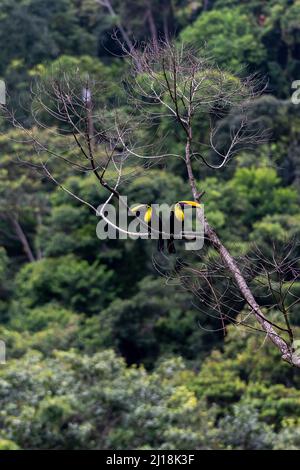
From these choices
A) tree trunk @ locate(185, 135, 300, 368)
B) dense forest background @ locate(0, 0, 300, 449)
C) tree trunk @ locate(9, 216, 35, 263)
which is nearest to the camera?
tree trunk @ locate(185, 135, 300, 368)

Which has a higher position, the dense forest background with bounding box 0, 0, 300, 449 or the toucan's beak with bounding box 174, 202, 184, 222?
the dense forest background with bounding box 0, 0, 300, 449

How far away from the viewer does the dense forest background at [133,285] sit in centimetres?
1018

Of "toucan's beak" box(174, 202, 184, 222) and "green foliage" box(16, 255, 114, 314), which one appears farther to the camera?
"green foliage" box(16, 255, 114, 314)

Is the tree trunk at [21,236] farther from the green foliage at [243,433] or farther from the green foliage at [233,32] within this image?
the green foliage at [243,433]

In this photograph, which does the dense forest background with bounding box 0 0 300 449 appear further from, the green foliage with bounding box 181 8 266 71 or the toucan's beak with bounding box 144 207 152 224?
the toucan's beak with bounding box 144 207 152 224

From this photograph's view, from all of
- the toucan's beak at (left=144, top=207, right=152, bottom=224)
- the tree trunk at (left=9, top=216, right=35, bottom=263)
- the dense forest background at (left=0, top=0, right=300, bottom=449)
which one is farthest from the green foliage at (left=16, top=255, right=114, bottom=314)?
the toucan's beak at (left=144, top=207, right=152, bottom=224)

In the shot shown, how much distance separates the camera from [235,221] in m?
16.5

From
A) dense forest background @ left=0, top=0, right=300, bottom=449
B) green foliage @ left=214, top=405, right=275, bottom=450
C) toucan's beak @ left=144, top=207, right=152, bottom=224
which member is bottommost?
toucan's beak @ left=144, top=207, right=152, bottom=224

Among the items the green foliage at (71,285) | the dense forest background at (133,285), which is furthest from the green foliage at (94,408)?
the green foliage at (71,285)

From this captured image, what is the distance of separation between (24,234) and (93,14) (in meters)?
7.25

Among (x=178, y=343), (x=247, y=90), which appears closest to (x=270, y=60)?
(x=178, y=343)

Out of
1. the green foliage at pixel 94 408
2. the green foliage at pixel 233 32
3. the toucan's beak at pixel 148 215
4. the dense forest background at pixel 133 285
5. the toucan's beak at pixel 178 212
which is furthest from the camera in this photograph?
the green foliage at pixel 233 32

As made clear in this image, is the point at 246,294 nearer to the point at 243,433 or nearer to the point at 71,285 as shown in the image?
the point at 243,433

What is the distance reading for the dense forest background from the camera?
10.2 m
